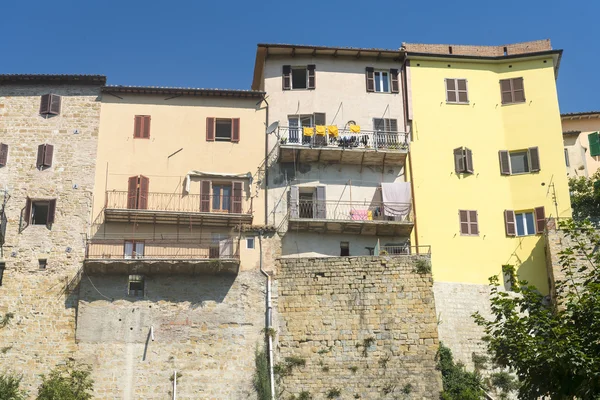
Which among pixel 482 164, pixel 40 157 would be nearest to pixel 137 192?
pixel 40 157

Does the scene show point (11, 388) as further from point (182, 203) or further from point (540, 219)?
point (540, 219)

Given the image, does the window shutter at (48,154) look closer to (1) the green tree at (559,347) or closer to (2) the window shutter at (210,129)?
(2) the window shutter at (210,129)

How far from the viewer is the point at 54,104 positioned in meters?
38.4

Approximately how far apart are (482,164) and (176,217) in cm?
1502

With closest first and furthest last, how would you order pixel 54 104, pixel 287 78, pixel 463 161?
1. pixel 54 104
2. pixel 463 161
3. pixel 287 78

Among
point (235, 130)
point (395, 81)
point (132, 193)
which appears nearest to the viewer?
point (132, 193)

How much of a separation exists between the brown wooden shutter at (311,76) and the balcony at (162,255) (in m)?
9.01

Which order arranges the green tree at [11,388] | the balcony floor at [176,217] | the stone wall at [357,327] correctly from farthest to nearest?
the balcony floor at [176,217]
the stone wall at [357,327]
the green tree at [11,388]

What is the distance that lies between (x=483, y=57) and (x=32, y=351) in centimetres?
2583

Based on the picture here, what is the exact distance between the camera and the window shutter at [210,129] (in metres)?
38.9

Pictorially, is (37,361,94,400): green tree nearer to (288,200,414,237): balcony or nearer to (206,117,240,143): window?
(288,200,414,237): balcony

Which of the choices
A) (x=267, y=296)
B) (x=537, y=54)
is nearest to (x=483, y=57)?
(x=537, y=54)

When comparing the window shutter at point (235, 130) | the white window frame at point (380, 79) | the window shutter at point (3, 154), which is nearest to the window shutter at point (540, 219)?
the white window frame at point (380, 79)

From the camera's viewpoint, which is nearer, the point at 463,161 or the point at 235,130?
the point at 235,130
